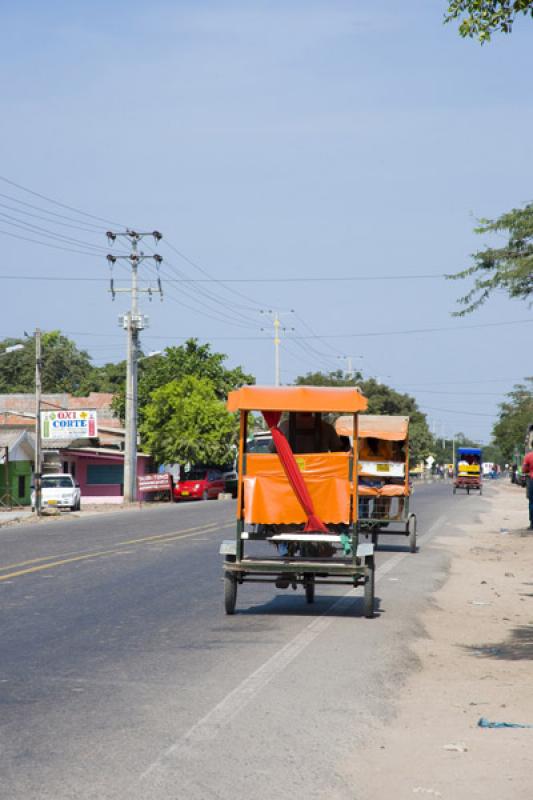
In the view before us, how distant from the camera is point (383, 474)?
26.7 metres

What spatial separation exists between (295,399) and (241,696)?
5.51 m

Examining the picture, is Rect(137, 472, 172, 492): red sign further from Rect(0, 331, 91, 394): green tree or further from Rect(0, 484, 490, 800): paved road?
Rect(0, 331, 91, 394): green tree

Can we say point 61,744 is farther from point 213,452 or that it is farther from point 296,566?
point 213,452

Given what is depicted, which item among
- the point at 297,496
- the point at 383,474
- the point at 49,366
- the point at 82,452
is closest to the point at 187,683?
the point at 297,496

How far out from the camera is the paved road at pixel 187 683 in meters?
7.09

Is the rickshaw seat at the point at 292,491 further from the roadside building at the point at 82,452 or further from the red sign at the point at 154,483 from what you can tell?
the red sign at the point at 154,483

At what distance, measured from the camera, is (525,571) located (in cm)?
2317

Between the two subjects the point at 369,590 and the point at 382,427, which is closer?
the point at 369,590

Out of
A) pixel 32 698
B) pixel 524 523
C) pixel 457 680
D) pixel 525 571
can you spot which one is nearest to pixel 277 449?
pixel 457 680

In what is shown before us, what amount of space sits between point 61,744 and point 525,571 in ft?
54.2

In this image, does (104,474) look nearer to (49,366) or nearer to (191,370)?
(191,370)

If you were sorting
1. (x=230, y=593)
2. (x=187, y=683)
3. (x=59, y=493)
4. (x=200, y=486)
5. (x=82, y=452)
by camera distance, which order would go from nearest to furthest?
1. (x=187, y=683)
2. (x=230, y=593)
3. (x=59, y=493)
4. (x=200, y=486)
5. (x=82, y=452)

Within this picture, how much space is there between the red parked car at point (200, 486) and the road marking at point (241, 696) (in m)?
50.4

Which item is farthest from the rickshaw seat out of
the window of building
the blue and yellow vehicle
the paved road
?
the window of building
